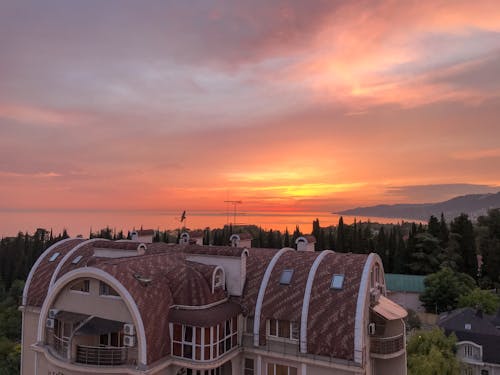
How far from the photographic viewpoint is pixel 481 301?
58.5 m

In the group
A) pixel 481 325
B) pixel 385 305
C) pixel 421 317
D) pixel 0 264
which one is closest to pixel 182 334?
pixel 385 305

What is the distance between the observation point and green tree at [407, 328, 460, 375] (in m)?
35.3

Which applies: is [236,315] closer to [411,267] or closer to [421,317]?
[421,317]

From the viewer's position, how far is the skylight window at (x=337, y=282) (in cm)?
2663

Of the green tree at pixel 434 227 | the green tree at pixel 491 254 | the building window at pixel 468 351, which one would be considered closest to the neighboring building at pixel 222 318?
the building window at pixel 468 351

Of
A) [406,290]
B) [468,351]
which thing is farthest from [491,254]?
[468,351]

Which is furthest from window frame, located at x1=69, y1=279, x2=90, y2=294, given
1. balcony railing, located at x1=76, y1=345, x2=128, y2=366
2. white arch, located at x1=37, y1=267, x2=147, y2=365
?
balcony railing, located at x1=76, y1=345, x2=128, y2=366

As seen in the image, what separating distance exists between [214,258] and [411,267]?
6264 cm

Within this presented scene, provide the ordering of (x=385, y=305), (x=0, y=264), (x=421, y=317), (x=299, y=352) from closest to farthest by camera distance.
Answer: (x=299, y=352) < (x=385, y=305) < (x=421, y=317) < (x=0, y=264)

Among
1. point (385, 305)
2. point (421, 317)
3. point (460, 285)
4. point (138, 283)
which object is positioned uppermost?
point (138, 283)

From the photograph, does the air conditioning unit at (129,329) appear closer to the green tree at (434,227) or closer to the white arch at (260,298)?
the white arch at (260,298)

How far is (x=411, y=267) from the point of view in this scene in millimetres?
79875

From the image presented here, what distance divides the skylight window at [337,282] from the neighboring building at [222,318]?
0.28 ft

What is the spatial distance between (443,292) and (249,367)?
4789 cm
